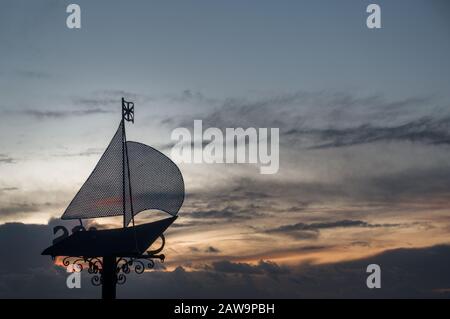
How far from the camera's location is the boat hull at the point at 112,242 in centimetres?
2900

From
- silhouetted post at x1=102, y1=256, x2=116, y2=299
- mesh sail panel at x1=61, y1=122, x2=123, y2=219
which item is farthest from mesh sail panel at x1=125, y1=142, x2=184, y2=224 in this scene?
silhouetted post at x1=102, y1=256, x2=116, y2=299

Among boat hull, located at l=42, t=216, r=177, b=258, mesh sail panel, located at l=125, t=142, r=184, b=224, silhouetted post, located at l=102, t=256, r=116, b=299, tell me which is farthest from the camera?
mesh sail panel, located at l=125, t=142, r=184, b=224

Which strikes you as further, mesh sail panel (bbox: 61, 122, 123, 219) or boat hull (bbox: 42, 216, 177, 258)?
mesh sail panel (bbox: 61, 122, 123, 219)

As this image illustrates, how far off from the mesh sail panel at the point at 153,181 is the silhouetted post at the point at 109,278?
1716mm

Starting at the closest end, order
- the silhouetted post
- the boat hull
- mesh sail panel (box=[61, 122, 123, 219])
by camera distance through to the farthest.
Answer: the boat hull < the silhouetted post < mesh sail panel (box=[61, 122, 123, 219])

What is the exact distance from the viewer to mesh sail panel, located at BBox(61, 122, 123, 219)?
99.1 ft

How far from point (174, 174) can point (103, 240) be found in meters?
3.79

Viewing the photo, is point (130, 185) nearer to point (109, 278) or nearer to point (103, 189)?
point (103, 189)

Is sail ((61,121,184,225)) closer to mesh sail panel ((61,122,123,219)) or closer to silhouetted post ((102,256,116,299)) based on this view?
mesh sail panel ((61,122,123,219))

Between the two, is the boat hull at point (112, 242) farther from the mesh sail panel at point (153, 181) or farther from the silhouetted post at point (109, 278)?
the mesh sail panel at point (153, 181)
